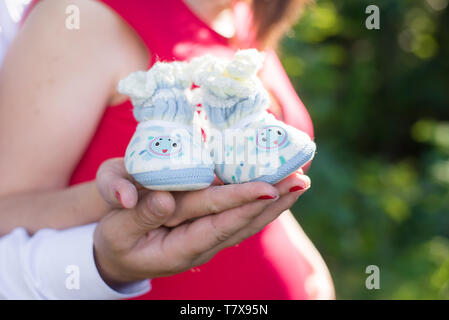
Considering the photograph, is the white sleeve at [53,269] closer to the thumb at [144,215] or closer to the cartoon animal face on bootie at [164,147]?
the thumb at [144,215]

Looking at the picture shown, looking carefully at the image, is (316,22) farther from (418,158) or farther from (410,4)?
(418,158)

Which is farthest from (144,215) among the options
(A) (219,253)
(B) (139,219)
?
(A) (219,253)

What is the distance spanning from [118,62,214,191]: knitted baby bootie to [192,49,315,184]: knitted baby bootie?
3 cm

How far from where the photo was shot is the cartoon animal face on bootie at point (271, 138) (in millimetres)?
876

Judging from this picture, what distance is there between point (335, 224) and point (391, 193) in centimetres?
58

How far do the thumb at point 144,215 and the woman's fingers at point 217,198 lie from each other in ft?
0.10

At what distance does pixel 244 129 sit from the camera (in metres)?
0.90

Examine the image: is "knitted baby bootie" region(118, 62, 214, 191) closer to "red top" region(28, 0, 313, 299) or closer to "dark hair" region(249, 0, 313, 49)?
"red top" region(28, 0, 313, 299)

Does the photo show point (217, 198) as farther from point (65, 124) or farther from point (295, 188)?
point (65, 124)

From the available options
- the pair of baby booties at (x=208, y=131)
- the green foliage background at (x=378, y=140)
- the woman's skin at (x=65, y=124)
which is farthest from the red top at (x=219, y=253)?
the green foliage background at (x=378, y=140)

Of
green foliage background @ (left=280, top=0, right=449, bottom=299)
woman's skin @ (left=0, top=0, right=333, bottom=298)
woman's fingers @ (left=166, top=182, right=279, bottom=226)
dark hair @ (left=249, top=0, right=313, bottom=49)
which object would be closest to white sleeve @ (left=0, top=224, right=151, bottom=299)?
woman's skin @ (left=0, top=0, right=333, bottom=298)

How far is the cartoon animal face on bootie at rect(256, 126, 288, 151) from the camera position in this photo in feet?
2.87

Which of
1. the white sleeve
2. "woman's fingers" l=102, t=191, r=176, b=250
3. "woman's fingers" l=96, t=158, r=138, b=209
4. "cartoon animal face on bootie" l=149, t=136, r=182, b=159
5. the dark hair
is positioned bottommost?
the white sleeve

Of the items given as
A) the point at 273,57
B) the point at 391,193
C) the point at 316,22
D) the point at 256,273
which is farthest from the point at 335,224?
the point at 256,273
